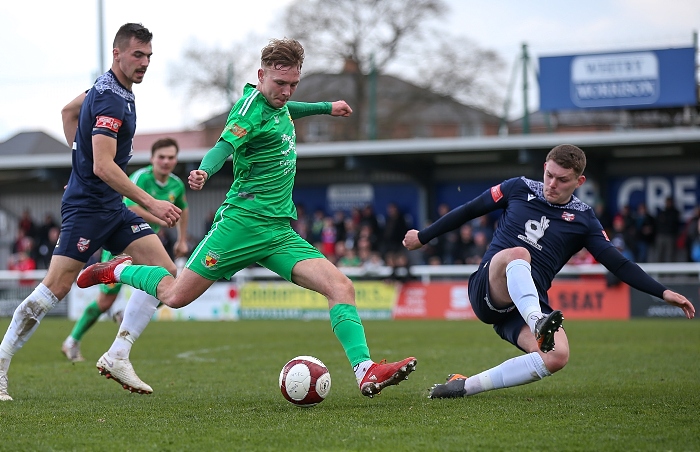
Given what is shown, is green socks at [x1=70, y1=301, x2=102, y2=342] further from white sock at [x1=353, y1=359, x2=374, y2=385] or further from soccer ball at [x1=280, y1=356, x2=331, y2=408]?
white sock at [x1=353, y1=359, x2=374, y2=385]

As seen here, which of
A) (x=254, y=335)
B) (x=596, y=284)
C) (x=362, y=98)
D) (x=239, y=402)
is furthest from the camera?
(x=362, y=98)

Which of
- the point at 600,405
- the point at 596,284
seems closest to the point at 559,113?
the point at 596,284

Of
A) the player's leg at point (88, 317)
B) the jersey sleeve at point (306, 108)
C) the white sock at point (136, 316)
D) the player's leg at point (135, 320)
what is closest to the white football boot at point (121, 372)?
the player's leg at point (135, 320)

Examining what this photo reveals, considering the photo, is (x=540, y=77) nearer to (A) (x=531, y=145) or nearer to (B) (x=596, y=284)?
(A) (x=531, y=145)

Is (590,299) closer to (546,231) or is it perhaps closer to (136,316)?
(546,231)

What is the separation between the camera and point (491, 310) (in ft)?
21.0

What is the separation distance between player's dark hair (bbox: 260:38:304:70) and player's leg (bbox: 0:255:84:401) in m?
2.15

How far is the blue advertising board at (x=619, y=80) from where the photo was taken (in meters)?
19.6

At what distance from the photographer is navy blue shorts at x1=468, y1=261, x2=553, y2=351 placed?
6.34 m

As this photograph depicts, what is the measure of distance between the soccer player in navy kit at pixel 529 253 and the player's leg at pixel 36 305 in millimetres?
2494

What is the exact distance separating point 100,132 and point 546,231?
124 inches

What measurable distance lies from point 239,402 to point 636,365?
14.5 feet

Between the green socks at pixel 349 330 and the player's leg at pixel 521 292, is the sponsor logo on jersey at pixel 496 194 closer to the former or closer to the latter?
→ the player's leg at pixel 521 292

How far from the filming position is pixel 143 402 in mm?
6336
